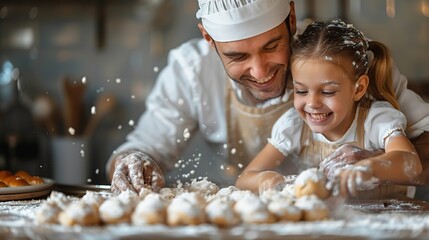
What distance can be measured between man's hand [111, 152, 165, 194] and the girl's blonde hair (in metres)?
0.43

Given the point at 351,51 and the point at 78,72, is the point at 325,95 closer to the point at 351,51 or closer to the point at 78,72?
the point at 351,51

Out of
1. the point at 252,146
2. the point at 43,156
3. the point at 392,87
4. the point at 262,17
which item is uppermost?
the point at 262,17

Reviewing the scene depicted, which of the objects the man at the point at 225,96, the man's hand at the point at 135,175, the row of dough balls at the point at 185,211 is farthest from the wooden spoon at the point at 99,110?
the row of dough balls at the point at 185,211

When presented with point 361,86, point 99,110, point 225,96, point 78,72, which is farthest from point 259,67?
point 78,72

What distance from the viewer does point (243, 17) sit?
1.45 m

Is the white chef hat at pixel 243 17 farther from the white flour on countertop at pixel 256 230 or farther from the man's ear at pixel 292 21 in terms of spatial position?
the white flour on countertop at pixel 256 230

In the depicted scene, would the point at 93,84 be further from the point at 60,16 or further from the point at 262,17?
the point at 262,17

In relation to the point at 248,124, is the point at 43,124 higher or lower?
lower

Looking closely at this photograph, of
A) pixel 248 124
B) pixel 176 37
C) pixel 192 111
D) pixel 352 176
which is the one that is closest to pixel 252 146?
pixel 248 124

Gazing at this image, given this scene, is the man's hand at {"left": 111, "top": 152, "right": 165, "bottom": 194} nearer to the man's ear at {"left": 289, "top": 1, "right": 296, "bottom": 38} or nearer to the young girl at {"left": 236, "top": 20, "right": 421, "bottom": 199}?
the young girl at {"left": 236, "top": 20, "right": 421, "bottom": 199}

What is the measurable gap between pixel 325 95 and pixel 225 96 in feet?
1.54

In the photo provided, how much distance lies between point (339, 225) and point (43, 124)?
6.42 feet

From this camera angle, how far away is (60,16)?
278 centimetres

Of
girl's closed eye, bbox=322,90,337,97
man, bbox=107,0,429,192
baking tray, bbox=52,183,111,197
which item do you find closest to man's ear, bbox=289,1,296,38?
man, bbox=107,0,429,192
